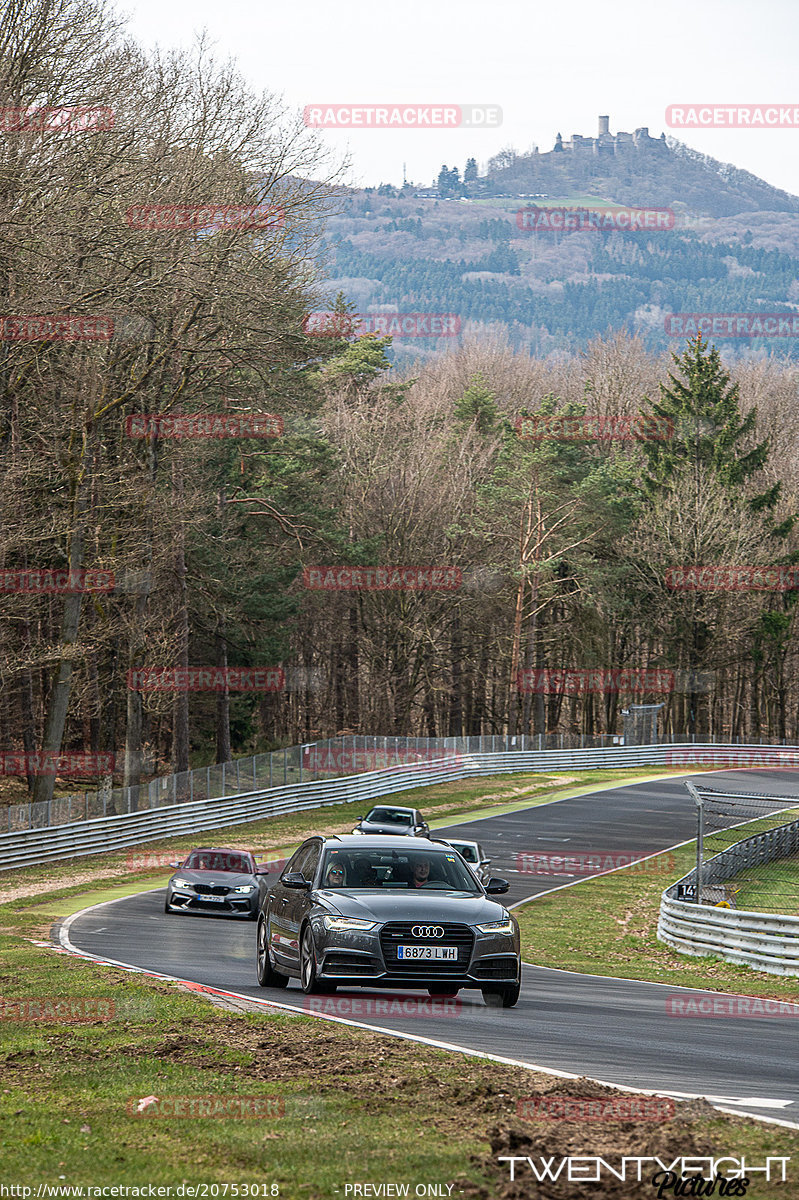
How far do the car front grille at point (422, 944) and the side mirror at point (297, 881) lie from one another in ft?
4.21

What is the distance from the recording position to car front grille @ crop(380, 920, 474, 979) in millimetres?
11406

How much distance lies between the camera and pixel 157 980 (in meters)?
13.6

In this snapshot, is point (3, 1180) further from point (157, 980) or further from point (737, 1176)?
point (157, 980)

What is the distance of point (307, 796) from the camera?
157 feet

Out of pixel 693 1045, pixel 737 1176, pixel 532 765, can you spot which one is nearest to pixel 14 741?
pixel 532 765

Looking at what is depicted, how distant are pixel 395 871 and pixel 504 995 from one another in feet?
4.96

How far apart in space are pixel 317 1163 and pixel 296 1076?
2.08 m

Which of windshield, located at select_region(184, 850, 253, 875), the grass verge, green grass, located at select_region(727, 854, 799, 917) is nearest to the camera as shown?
the grass verge

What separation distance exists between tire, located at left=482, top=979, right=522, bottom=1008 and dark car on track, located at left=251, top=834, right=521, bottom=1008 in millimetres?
11

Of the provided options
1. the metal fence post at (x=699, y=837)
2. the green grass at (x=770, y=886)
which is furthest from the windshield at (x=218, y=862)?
the green grass at (x=770, y=886)
